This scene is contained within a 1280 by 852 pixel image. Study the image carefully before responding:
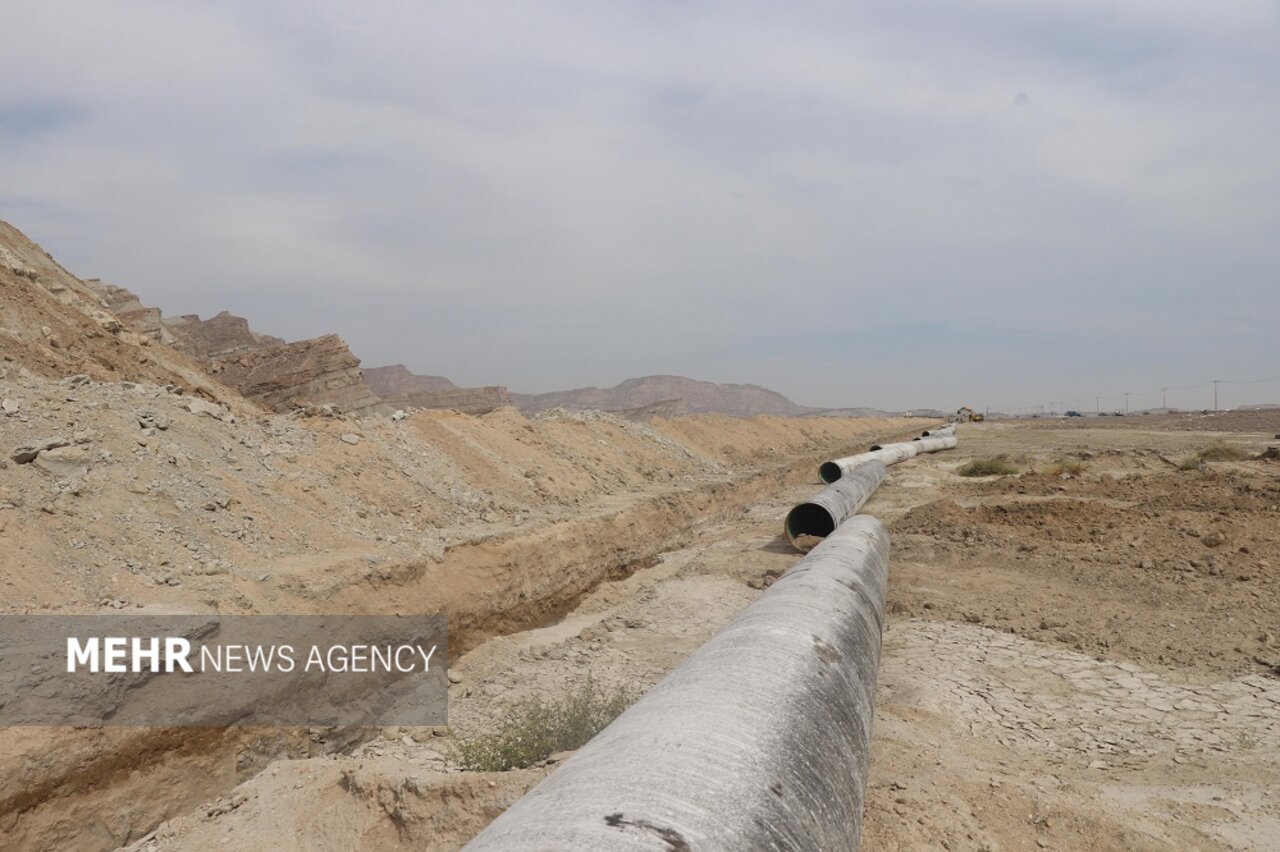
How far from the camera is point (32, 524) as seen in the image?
6.66 meters

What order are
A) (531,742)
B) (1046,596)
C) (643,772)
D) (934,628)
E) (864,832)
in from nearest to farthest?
(643,772) < (864,832) < (531,742) < (934,628) < (1046,596)

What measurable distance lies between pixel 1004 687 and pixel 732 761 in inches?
184

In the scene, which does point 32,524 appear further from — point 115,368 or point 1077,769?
point 1077,769

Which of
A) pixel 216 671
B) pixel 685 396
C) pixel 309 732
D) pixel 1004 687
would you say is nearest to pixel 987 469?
pixel 1004 687

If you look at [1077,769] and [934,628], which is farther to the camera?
[934,628]

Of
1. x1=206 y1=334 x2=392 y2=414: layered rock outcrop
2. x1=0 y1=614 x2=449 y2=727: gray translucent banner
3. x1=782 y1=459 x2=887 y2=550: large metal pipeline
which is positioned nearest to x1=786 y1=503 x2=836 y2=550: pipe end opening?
x1=782 y1=459 x2=887 y2=550: large metal pipeline

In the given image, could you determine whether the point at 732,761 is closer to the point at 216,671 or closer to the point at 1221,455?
the point at 216,671

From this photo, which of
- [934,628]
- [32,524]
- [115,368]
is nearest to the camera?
[32,524]

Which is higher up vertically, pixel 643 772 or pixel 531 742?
pixel 643 772

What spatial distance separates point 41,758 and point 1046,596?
10.0 metres

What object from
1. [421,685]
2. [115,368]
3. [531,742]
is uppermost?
[115,368]

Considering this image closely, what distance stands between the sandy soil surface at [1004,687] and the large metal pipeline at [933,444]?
599 inches

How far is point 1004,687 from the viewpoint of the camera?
Result: 6.05 metres

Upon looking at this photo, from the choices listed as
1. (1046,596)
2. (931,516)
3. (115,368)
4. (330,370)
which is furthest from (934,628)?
(330,370)
